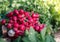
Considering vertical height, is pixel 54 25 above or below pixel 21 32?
below

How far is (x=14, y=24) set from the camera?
4.01 metres

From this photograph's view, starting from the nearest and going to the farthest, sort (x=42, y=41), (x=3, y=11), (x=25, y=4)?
1. (x=42, y=41)
2. (x=3, y=11)
3. (x=25, y=4)

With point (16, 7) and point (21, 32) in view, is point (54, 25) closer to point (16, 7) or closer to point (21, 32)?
point (16, 7)

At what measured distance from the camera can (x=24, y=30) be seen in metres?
4.00

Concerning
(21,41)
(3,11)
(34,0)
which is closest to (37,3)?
(34,0)

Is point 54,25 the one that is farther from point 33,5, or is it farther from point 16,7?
point 16,7

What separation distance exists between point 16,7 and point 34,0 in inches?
22.9

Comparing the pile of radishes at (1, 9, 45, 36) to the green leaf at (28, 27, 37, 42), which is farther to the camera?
the pile of radishes at (1, 9, 45, 36)

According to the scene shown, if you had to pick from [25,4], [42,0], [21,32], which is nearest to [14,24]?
[21,32]

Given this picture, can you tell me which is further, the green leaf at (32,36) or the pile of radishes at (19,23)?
the pile of radishes at (19,23)

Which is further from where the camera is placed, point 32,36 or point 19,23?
point 19,23

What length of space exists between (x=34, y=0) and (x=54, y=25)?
835mm

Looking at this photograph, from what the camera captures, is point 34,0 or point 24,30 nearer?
point 24,30

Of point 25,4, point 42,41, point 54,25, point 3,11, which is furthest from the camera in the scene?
point 54,25
